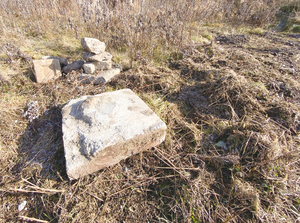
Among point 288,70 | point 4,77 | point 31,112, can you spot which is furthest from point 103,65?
point 288,70

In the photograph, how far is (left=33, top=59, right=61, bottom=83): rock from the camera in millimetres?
2773

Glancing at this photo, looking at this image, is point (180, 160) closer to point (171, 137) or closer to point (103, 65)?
point (171, 137)

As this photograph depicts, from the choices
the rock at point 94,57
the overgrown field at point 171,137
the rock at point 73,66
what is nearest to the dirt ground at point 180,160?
the overgrown field at point 171,137

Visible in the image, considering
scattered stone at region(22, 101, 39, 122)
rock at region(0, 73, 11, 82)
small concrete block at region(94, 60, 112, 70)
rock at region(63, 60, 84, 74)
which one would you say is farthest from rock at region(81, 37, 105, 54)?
rock at region(0, 73, 11, 82)

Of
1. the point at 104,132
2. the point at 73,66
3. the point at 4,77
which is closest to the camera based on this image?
the point at 104,132

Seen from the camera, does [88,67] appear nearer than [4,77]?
No

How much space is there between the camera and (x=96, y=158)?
5.16 feet

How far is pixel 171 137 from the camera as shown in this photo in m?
2.12

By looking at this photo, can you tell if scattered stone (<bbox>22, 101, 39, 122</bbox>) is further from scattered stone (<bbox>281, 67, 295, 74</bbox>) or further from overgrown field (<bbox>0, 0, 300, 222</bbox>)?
scattered stone (<bbox>281, 67, 295, 74</bbox>)

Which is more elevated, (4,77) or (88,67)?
(88,67)

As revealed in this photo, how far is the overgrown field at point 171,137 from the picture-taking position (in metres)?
1.52

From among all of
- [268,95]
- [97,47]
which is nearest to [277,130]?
[268,95]

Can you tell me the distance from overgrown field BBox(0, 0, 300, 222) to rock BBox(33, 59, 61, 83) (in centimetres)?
12

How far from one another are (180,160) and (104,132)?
932 mm
